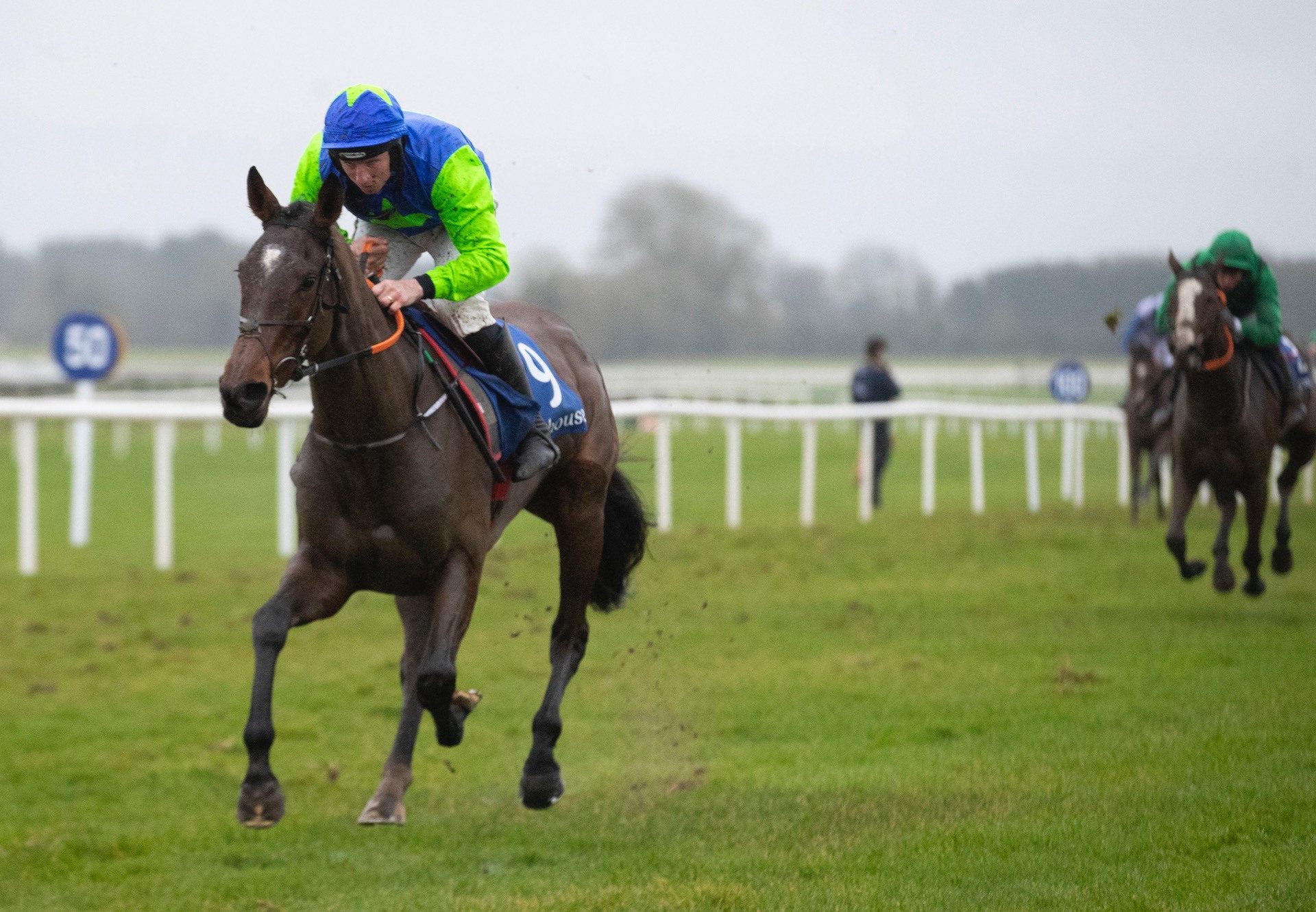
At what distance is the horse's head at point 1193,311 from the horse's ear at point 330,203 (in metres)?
5.46

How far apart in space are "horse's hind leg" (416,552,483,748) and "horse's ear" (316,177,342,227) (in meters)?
1.11

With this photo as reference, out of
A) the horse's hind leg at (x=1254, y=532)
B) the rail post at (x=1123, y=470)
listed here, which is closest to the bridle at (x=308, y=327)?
the horse's hind leg at (x=1254, y=532)

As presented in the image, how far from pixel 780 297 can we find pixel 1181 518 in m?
6.67

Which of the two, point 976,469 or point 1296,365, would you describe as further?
point 976,469

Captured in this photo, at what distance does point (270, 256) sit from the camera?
13.5ft

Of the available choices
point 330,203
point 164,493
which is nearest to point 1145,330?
point 164,493

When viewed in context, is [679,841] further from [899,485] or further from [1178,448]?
[899,485]

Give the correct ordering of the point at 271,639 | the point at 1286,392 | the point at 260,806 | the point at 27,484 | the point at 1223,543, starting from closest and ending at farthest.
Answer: the point at 260,806 → the point at 271,639 → the point at 1223,543 → the point at 1286,392 → the point at 27,484

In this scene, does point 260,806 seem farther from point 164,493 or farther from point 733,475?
point 733,475

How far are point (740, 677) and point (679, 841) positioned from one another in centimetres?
308

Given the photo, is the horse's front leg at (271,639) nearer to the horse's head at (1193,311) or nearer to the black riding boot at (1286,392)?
the horse's head at (1193,311)

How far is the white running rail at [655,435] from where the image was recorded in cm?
1152

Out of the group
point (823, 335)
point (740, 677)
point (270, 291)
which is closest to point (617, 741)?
point (740, 677)

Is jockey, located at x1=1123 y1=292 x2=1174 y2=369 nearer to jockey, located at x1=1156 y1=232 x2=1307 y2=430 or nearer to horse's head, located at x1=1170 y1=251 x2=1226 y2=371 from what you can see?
jockey, located at x1=1156 y1=232 x2=1307 y2=430
